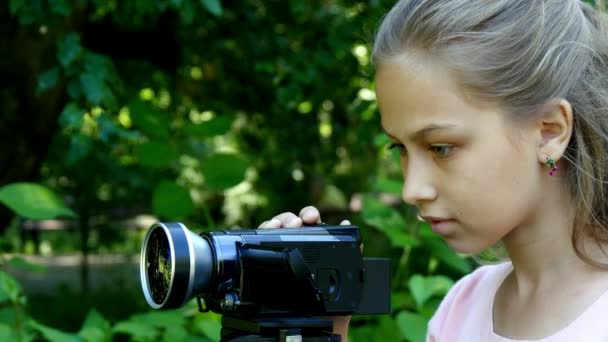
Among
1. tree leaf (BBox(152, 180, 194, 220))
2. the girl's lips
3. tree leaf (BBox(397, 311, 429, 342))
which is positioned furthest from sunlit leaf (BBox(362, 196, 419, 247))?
the girl's lips

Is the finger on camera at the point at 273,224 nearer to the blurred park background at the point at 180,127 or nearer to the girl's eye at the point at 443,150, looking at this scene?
the girl's eye at the point at 443,150

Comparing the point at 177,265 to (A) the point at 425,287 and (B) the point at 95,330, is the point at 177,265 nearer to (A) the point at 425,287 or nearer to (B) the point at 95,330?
(B) the point at 95,330

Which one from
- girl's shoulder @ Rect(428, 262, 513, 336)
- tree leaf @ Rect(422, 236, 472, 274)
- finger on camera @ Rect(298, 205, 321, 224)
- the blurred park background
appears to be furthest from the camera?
tree leaf @ Rect(422, 236, 472, 274)

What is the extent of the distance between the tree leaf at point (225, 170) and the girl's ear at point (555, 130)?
1.36m

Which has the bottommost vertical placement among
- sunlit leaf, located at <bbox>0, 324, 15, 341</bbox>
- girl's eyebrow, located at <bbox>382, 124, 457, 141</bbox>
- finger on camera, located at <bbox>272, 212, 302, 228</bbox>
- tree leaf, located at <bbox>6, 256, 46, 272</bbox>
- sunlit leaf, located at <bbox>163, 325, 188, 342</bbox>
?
sunlit leaf, located at <bbox>163, 325, 188, 342</bbox>

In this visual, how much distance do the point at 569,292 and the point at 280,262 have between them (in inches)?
19.6

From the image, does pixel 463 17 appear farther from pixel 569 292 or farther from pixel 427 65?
pixel 569 292

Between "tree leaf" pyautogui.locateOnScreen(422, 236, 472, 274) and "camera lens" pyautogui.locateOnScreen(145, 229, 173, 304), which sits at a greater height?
"camera lens" pyautogui.locateOnScreen(145, 229, 173, 304)

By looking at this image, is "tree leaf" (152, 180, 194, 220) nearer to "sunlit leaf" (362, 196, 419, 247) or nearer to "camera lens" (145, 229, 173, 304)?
"sunlit leaf" (362, 196, 419, 247)

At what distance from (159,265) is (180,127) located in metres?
1.51

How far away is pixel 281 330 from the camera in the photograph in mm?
→ 1446

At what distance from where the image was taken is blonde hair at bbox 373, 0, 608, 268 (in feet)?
4.79

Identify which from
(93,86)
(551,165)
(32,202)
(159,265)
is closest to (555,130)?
(551,165)

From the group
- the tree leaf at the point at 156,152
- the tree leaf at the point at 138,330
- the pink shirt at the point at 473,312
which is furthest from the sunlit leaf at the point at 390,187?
the pink shirt at the point at 473,312
